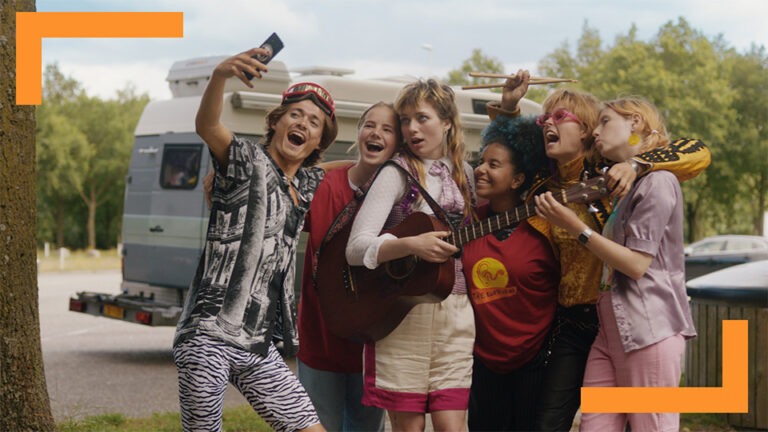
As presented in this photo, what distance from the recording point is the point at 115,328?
1324 cm

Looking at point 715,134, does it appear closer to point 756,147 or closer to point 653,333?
point 756,147

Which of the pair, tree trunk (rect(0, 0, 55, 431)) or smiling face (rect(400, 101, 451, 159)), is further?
tree trunk (rect(0, 0, 55, 431))

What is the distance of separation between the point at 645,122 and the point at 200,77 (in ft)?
25.1

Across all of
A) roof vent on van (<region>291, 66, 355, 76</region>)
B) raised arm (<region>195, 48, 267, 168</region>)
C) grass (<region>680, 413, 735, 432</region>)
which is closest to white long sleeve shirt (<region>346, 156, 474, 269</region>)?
raised arm (<region>195, 48, 267, 168</region>)

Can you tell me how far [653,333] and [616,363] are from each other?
19 cm

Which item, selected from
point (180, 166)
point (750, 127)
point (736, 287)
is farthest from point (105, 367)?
point (750, 127)

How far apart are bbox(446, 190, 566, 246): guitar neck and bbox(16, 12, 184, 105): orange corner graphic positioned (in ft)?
4.67

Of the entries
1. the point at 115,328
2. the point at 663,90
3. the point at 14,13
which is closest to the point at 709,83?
the point at 663,90

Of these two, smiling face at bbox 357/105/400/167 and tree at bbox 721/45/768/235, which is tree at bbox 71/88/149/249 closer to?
tree at bbox 721/45/768/235

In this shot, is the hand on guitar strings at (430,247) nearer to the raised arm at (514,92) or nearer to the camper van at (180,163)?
the raised arm at (514,92)

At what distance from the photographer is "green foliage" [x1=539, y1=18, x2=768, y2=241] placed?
30.2 meters

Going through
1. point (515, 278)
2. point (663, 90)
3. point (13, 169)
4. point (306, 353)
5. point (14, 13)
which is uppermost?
point (663, 90)

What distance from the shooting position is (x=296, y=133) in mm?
3123

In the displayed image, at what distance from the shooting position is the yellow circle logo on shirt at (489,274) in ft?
10.7
